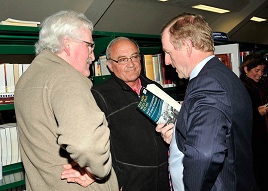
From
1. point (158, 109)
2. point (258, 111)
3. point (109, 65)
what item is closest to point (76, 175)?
point (158, 109)

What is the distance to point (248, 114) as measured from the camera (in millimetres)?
1358

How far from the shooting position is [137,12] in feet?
15.2

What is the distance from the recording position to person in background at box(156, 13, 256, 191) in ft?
3.79

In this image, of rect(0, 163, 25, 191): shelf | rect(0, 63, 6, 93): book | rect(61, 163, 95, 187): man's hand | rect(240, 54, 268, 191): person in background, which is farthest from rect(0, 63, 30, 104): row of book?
rect(240, 54, 268, 191): person in background

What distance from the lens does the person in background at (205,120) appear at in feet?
3.79

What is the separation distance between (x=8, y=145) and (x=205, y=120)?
1536 mm

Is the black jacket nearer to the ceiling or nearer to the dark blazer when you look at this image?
the dark blazer

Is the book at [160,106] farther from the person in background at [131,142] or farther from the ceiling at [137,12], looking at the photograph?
the ceiling at [137,12]

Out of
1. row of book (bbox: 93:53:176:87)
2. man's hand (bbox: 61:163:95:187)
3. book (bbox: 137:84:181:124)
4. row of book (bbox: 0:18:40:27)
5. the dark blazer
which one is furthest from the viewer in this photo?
row of book (bbox: 93:53:176:87)

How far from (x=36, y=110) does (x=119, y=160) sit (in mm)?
818

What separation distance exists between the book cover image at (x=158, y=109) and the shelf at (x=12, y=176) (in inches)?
41.8

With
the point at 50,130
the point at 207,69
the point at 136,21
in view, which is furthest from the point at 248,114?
the point at 136,21

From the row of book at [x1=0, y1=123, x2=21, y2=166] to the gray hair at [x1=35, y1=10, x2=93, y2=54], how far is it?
34.9 inches

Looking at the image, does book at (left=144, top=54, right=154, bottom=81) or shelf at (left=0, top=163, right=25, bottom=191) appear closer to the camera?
shelf at (left=0, top=163, right=25, bottom=191)
